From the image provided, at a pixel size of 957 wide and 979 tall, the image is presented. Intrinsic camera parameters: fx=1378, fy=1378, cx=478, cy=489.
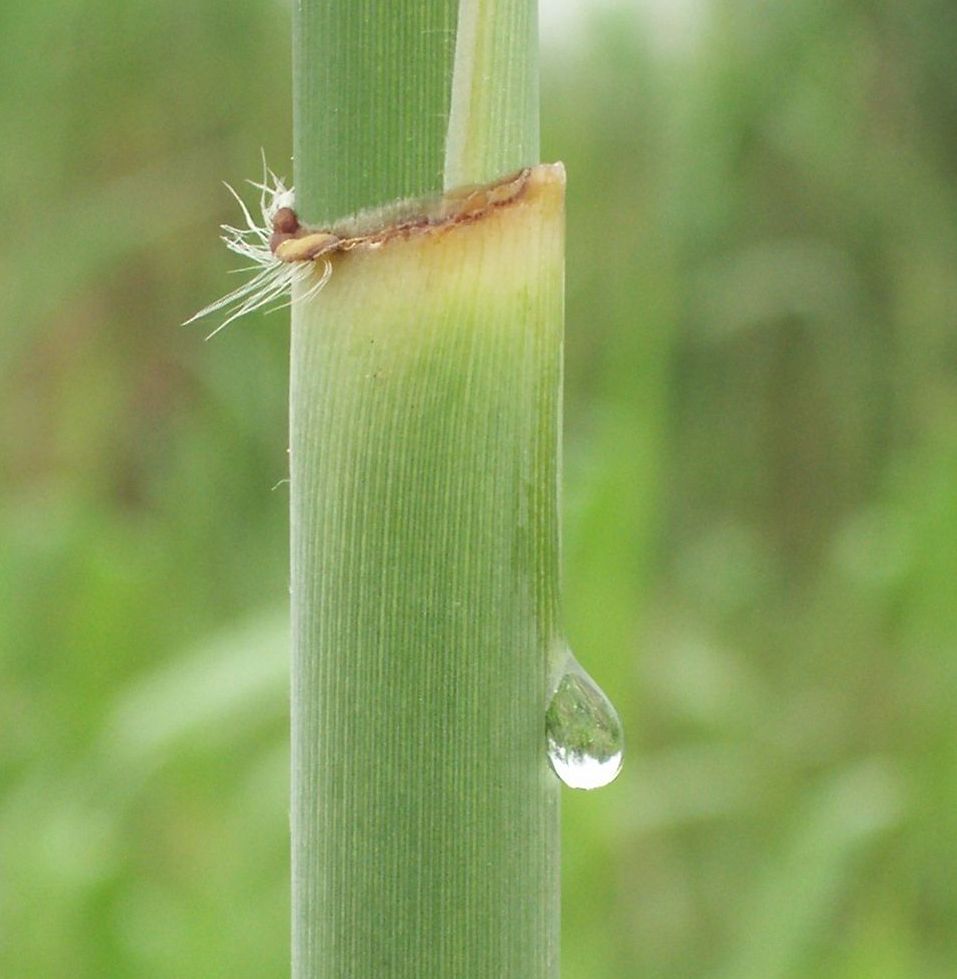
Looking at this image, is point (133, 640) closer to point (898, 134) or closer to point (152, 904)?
point (152, 904)

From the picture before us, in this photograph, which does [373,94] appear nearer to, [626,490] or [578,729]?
[578,729]

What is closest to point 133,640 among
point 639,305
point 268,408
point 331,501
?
point 268,408

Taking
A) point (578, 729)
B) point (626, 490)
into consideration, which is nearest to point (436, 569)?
point (578, 729)

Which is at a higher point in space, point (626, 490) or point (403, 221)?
point (626, 490)

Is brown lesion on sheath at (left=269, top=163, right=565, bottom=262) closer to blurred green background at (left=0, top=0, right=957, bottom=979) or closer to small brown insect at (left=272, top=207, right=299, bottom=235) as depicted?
small brown insect at (left=272, top=207, right=299, bottom=235)

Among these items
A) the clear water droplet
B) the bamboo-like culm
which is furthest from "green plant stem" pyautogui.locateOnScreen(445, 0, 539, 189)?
the clear water droplet
